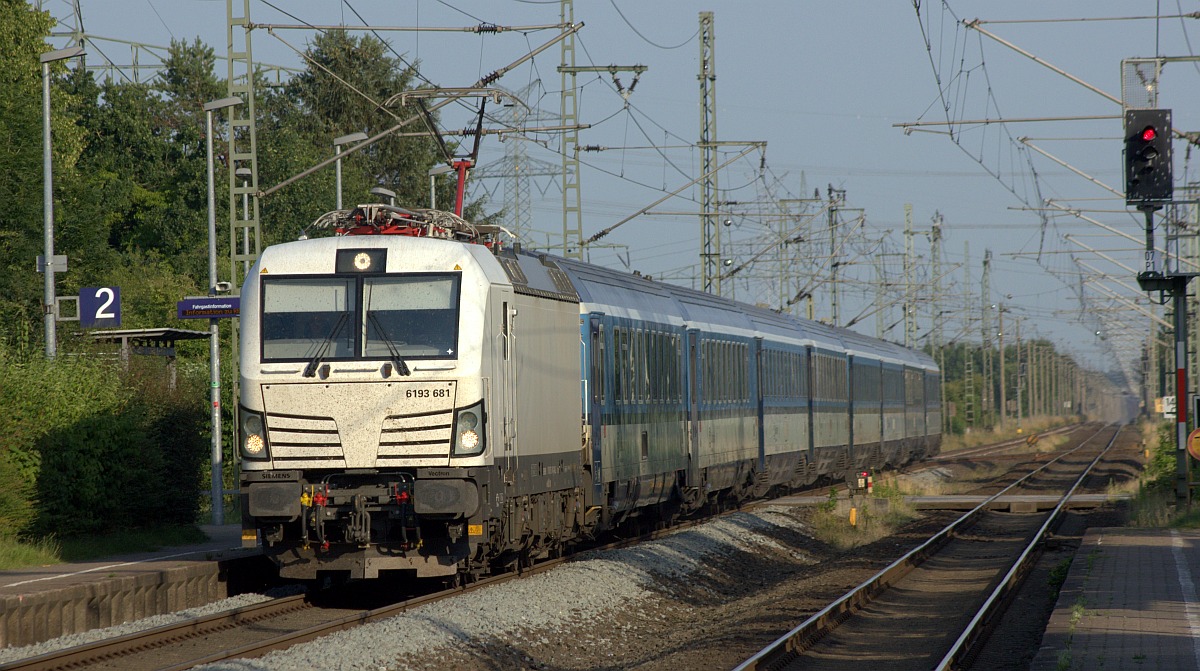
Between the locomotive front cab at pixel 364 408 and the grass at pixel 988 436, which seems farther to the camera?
the grass at pixel 988 436

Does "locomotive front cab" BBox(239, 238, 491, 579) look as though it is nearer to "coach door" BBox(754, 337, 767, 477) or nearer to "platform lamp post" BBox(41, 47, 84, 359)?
"platform lamp post" BBox(41, 47, 84, 359)

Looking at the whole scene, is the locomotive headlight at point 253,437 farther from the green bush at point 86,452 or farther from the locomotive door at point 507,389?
the green bush at point 86,452

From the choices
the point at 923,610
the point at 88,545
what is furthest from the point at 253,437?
the point at 923,610

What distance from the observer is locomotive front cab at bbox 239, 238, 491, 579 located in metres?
14.5

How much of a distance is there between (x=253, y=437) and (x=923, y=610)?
23.7ft

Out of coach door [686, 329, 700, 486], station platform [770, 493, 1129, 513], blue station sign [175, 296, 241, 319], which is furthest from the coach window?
station platform [770, 493, 1129, 513]

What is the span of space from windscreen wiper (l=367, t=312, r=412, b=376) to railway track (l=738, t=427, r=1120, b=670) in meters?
4.38

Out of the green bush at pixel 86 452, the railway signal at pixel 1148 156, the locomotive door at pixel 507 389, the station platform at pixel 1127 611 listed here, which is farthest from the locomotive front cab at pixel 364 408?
the railway signal at pixel 1148 156

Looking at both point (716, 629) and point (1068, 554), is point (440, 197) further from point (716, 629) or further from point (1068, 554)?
point (716, 629)

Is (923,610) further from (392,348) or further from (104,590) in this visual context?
(104,590)

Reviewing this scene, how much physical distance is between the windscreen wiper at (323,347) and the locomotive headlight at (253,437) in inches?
27.4

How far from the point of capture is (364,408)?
47.5 feet

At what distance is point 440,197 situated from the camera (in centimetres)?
7181

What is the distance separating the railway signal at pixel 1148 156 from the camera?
21.0 meters
